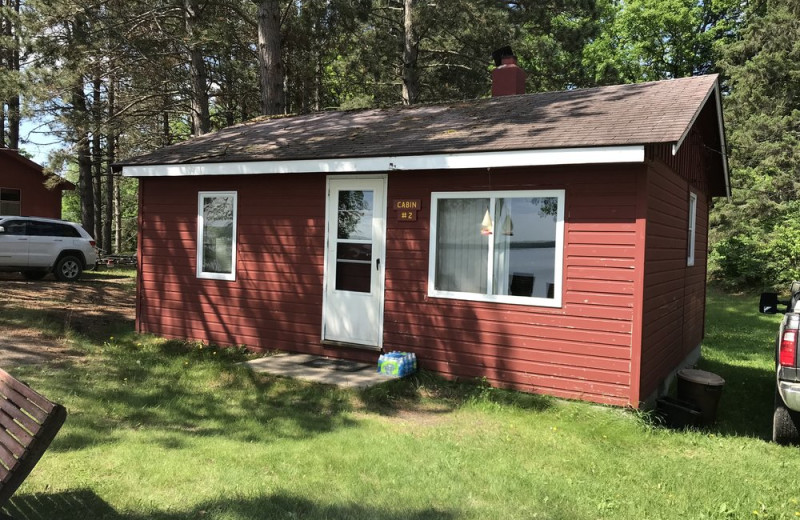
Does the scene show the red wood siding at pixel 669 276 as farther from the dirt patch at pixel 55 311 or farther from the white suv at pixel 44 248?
the white suv at pixel 44 248

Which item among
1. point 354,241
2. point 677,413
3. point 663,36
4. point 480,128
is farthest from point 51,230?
point 663,36

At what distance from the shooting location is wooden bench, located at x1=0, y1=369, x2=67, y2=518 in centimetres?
269

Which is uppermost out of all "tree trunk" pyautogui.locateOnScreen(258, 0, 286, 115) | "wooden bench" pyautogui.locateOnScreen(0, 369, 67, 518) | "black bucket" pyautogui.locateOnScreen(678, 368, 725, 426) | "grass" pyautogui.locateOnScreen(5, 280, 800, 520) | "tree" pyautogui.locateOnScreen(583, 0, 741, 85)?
"tree" pyautogui.locateOnScreen(583, 0, 741, 85)

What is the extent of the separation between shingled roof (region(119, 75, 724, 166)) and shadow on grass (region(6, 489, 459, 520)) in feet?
12.7

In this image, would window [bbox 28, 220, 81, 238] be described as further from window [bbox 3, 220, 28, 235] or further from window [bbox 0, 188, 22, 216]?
window [bbox 0, 188, 22, 216]

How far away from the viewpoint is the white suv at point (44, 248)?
46.6ft

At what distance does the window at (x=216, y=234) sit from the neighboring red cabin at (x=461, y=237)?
0.10 ft

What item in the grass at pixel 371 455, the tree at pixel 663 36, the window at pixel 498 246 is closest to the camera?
the grass at pixel 371 455

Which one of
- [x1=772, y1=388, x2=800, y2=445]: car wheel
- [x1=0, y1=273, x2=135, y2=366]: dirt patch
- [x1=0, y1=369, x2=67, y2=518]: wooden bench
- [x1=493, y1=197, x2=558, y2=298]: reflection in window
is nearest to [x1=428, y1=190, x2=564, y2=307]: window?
[x1=493, y1=197, x2=558, y2=298]: reflection in window

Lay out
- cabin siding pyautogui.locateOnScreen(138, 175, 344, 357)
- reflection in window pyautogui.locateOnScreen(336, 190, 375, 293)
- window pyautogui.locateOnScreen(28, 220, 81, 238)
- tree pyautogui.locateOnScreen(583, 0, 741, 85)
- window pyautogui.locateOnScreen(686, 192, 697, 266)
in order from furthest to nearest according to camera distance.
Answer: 1. tree pyautogui.locateOnScreen(583, 0, 741, 85)
2. window pyautogui.locateOnScreen(28, 220, 81, 238)
3. window pyautogui.locateOnScreen(686, 192, 697, 266)
4. cabin siding pyautogui.locateOnScreen(138, 175, 344, 357)
5. reflection in window pyautogui.locateOnScreen(336, 190, 375, 293)

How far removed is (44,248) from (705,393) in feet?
49.2

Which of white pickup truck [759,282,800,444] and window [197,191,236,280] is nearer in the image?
white pickup truck [759,282,800,444]

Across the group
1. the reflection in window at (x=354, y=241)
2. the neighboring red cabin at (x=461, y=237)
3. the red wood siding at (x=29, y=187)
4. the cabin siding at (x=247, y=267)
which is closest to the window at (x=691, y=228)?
the neighboring red cabin at (x=461, y=237)

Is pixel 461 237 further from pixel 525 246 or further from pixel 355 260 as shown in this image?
pixel 355 260
